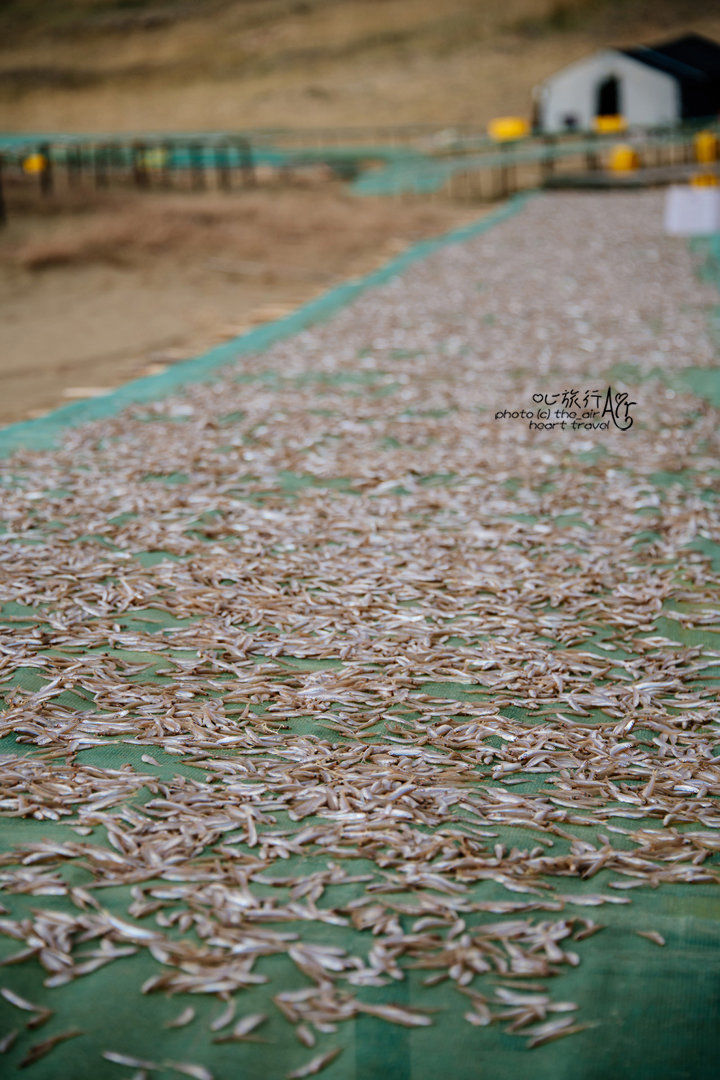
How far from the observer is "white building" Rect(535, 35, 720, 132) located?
81.6 feet

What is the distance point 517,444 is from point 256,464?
4.14 ft

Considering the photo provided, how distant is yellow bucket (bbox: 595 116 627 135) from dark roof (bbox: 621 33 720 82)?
1.58 m

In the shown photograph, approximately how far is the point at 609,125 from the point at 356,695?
23256mm

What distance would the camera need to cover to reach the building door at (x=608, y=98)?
25609 millimetres

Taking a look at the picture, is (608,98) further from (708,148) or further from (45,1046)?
(45,1046)

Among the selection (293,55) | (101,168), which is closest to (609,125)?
(101,168)

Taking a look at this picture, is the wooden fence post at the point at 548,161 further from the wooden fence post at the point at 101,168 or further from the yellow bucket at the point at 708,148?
the wooden fence post at the point at 101,168

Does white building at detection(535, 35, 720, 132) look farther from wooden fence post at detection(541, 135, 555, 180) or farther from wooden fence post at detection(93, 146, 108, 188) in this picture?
wooden fence post at detection(93, 146, 108, 188)

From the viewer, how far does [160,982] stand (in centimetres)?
166

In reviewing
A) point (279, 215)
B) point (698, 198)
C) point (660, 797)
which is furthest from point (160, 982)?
point (279, 215)

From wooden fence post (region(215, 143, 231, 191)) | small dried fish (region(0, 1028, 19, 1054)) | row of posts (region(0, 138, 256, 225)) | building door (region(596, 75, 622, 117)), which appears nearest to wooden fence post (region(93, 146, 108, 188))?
row of posts (region(0, 138, 256, 225))

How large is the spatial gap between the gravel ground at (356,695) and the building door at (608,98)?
23.0 meters

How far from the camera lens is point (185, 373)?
6129 mm

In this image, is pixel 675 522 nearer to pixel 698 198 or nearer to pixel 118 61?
pixel 698 198
